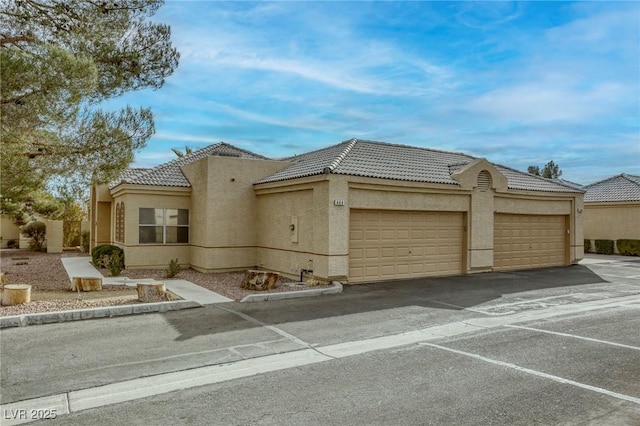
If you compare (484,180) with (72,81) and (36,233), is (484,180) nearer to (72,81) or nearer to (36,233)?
(72,81)

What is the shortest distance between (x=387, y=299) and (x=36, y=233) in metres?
26.0

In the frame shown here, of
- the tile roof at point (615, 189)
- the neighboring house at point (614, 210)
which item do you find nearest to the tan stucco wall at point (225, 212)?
the neighboring house at point (614, 210)

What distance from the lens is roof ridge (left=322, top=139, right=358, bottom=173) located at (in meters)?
13.9

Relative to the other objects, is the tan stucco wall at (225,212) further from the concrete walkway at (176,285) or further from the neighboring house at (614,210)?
the neighboring house at (614,210)

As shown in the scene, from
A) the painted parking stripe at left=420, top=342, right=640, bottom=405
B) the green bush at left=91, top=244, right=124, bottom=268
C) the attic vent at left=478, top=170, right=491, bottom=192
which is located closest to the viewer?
the painted parking stripe at left=420, top=342, right=640, bottom=405

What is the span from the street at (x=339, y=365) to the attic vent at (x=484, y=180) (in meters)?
6.95

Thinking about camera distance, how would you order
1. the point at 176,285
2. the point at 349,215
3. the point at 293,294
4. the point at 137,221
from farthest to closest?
1. the point at 137,221
2. the point at 349,215
3. the point at 176,285
4. the point at 293,294

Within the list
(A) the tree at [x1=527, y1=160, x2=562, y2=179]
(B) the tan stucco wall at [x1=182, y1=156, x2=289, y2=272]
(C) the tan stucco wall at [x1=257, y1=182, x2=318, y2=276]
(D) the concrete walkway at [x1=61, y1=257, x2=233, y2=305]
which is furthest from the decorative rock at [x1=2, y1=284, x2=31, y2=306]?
(A) the tree at [x1=527, y1=160, x2=562, y2=179]

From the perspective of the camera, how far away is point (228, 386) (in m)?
6.08

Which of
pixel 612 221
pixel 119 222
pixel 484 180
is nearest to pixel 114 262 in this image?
pixel 119 222

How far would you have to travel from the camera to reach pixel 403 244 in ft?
51.8

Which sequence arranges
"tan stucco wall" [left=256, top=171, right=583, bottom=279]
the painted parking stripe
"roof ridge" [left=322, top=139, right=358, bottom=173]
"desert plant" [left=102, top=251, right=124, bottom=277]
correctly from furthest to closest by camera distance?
1. "desert plant" [left=102, top=251, right=124, bottom=277]
2. "tan stucco wall" [left=256, top=171, right=583, bottom=279]
3. "roof ridge" [left=322, top=139, right=358, bottom=173]
4. the painted parking stripe

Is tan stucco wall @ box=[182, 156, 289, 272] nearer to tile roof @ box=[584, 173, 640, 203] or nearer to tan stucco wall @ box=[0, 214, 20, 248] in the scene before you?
tan stucco wall @ box=[0, 214, 20, 248]

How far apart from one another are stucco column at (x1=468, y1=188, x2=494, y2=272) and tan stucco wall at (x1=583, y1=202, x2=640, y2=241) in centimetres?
1511
